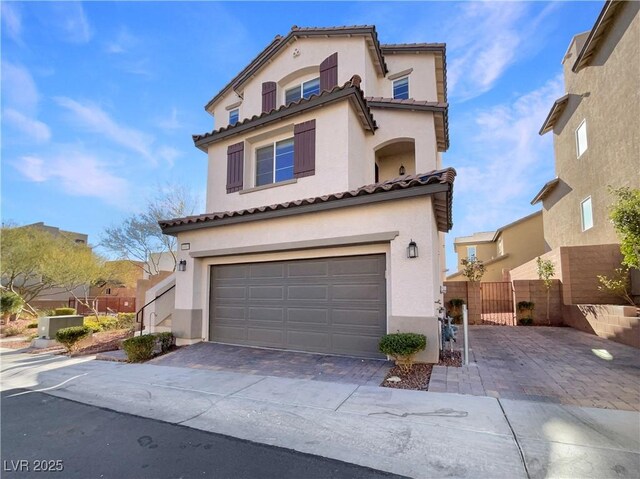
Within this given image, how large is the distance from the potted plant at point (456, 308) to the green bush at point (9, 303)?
2010 cm

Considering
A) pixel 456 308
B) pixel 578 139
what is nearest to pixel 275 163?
pixel 456 308

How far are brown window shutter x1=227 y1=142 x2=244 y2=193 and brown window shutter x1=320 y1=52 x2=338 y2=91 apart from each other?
12.2 feet

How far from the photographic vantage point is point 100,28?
8.84 m

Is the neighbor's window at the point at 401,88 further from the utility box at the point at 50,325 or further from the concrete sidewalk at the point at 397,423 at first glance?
the utility box at the point at 50,325

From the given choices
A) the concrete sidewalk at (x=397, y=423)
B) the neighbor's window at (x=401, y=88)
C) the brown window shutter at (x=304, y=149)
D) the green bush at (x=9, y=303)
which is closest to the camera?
the concrete sidewalk at (x=397, y=423)

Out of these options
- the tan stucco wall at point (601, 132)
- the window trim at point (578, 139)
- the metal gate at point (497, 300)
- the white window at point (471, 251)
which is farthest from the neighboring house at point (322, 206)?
the white window at point (471, 251)

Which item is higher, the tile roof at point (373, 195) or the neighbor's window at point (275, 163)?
the neighbor's window at point (275, 163)

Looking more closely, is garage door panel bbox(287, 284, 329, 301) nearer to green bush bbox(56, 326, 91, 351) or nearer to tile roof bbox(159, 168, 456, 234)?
tile roof bbox(159, 168, 456, 234)

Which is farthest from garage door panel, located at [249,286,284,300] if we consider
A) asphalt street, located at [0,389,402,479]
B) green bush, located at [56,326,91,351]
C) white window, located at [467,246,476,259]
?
white window, located at [467,246,476,259]

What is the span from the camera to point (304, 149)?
10.0 meters

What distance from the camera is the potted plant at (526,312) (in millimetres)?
12672

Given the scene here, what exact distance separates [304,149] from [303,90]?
387 cm

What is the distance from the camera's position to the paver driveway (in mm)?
4887

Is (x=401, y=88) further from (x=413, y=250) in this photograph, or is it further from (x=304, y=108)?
(x=413, y=250)
